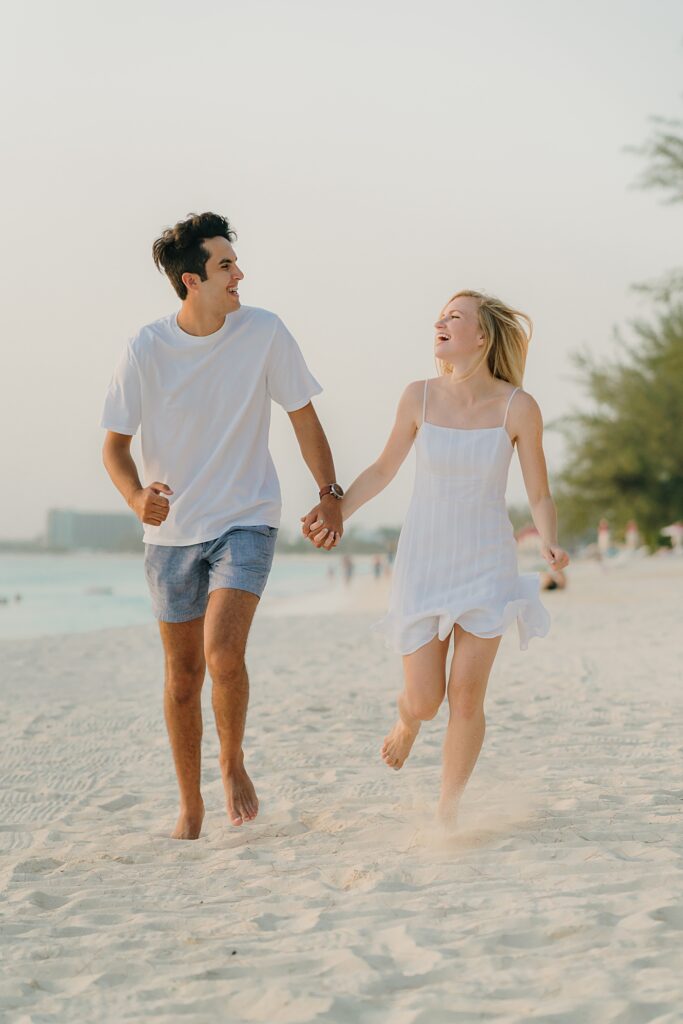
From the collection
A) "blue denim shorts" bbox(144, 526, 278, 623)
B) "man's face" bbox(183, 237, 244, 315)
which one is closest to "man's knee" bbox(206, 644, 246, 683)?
"blue denim shorts" bbox(144, 526, 278, 623)

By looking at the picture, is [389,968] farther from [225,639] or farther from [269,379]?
[269,379]

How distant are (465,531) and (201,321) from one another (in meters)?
1.35

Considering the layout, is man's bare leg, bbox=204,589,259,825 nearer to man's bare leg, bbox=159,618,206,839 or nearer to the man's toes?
the man's toes

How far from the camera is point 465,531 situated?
14.8 feet

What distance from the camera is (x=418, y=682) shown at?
4.50 meters

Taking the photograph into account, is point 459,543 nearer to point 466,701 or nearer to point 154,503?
point 466,701

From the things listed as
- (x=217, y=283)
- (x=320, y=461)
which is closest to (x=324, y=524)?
(x=320, y=461)

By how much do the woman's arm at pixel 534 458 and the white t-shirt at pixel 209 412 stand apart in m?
0.87

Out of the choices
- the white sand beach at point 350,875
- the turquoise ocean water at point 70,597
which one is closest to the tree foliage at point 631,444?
the turquoise ocean water at point 70,597

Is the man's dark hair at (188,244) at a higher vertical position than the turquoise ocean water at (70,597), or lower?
higher

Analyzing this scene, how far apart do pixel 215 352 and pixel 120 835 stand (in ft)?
6.66

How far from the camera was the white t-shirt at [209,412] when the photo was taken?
179 inches

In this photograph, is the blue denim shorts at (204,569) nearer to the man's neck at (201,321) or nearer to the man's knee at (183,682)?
the man's knee at (183,682)

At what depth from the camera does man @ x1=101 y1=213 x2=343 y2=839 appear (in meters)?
4.53
